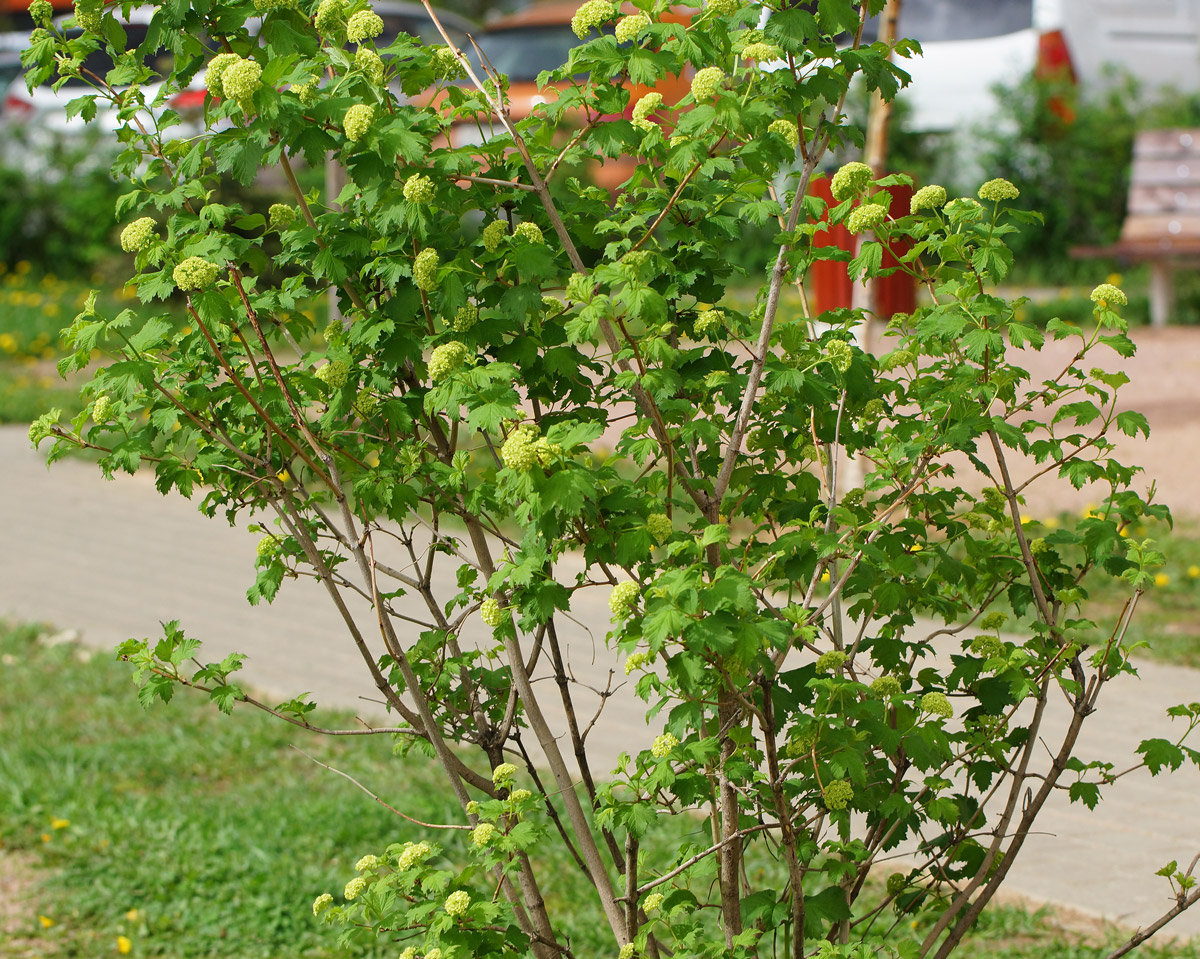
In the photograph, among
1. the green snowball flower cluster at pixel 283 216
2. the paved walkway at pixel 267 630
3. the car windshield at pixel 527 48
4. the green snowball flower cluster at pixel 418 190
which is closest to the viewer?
the green snowball flower cluster at pixel 418 190

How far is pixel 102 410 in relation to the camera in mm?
2111

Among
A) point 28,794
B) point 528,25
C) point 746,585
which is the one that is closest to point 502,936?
point 746,585

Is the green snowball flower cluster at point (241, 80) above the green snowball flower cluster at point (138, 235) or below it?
above

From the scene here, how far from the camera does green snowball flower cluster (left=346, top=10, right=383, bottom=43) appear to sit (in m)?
1.95

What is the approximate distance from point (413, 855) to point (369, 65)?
1141 millimetres

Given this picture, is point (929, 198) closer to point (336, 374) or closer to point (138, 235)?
point (336, 374)

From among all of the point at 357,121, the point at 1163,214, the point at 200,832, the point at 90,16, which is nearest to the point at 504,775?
the point at 357,121

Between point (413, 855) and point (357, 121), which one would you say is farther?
point (413, 855)

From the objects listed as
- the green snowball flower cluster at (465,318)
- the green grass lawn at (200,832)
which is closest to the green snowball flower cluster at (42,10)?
the green snowball flower cluster at (465,318)

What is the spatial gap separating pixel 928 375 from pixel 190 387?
121 cm

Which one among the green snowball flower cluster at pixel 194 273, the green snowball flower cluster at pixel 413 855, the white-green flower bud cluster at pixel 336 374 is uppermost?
the green snowball flower cluster at pixel 194 273

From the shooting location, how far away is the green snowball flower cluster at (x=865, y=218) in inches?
80.9

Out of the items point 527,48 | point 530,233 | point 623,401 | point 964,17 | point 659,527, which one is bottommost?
point 659,527

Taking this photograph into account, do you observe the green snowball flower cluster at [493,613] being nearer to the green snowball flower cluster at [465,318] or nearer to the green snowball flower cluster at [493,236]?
the green snowball flower cluster at [465,318]
